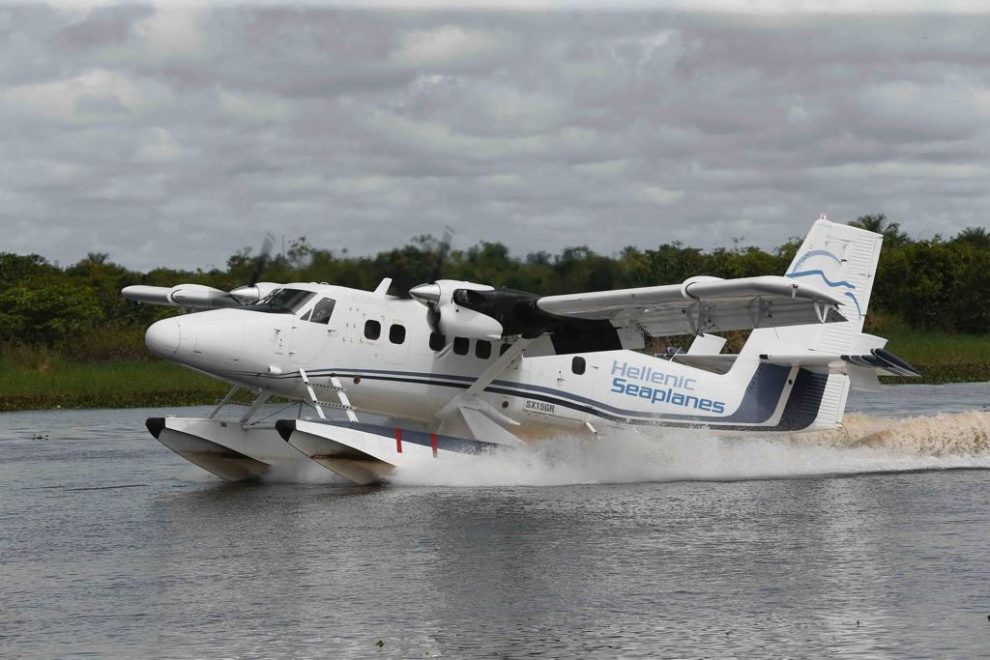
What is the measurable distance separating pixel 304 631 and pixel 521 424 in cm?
1125

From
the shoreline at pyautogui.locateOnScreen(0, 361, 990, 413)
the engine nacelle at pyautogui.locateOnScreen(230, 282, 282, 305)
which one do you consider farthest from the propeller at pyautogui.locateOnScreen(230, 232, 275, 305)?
the shoreline at pyautogui.locateOnScreen(0, 361, 990, 413)

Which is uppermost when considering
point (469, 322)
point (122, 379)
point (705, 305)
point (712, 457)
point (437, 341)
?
point (705, 305)

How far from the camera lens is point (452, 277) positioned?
69.9ft

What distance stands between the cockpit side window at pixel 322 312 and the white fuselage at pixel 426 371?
0.11 ft

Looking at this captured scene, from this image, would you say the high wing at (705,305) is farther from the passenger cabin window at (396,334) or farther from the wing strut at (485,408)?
the passenger cabin window at (396,334)

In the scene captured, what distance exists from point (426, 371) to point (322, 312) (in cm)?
180

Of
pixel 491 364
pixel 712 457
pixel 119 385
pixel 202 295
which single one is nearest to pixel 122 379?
pixel 119 385

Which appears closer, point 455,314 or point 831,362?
point 455,314

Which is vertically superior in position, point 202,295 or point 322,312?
point 202,295

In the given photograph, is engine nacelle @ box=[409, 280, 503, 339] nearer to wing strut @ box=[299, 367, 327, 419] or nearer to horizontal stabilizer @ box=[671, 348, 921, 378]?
wing strut @ box=[299, 367, 327, 419]

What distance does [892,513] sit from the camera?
1642 centimetres

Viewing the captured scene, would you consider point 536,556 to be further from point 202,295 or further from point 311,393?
point 202,295

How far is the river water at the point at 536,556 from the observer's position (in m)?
10.5

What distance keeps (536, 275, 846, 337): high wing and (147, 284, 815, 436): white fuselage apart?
114cm
